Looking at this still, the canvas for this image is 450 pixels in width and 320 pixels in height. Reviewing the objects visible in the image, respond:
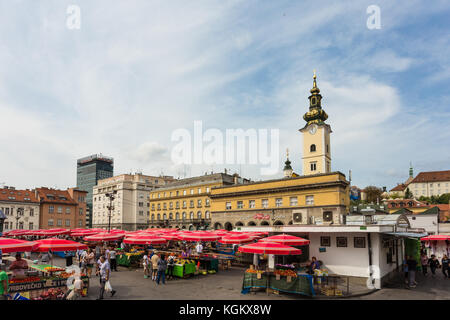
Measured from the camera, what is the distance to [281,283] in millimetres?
13992

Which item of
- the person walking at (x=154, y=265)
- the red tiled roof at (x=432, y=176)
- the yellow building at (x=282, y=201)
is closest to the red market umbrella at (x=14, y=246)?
the person walking at (x=154, y=265)

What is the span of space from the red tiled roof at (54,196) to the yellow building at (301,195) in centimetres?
3927

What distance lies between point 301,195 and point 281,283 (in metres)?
34.7

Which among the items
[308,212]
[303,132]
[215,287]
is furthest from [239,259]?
[303,132]

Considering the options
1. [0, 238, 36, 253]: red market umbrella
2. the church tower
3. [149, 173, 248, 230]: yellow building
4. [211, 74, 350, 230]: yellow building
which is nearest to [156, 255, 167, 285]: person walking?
[0, 238, 36, 253]: red market umbrella

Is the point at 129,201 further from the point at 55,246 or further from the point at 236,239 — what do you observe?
the point at 55,246

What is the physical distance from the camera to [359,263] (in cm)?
1658

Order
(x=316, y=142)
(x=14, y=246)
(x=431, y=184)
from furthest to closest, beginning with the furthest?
1. (x=431, y=184)
2. (x=316, y=142)
3. (x=14, y=246)

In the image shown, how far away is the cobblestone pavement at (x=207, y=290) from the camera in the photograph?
44.3ft

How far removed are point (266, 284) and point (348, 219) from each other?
43.0ft

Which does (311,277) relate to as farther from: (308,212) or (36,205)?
(36,205)

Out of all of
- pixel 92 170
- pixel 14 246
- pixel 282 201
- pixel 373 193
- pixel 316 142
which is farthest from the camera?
pixel 92 170

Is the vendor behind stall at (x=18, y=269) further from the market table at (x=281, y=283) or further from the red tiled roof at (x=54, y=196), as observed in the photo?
the red tiled roof at (x=54, y=196)

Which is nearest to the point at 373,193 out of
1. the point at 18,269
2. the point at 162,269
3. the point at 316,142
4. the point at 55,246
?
the point at 316,142
